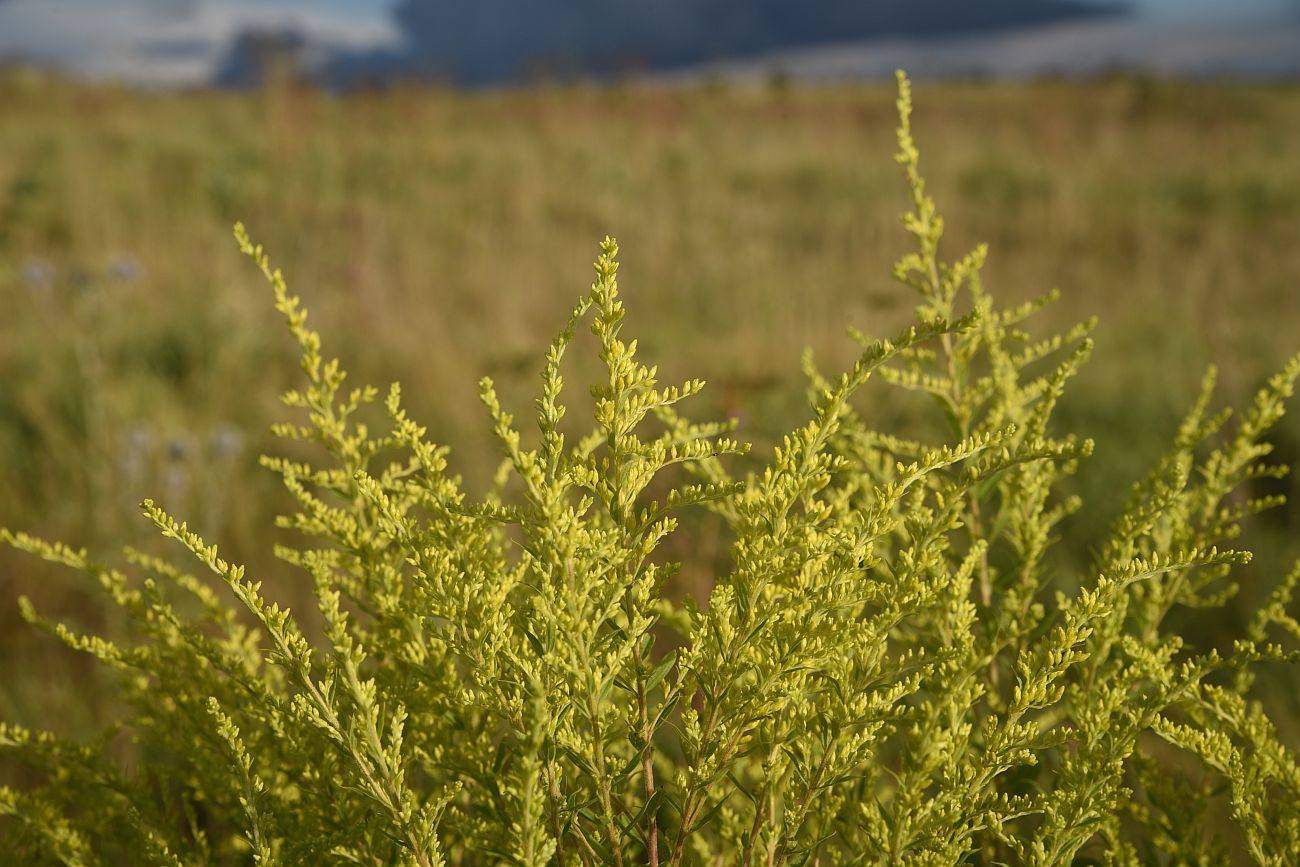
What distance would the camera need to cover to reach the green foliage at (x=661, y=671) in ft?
2.53

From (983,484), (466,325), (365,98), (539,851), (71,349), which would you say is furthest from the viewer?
(365,98)

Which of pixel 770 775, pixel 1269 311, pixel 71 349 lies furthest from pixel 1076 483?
pixel 71 349

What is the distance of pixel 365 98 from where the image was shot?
15.6 metres

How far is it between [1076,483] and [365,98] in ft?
46.7

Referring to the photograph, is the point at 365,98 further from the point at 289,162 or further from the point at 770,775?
the point at 770,775

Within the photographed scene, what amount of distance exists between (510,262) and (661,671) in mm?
7580

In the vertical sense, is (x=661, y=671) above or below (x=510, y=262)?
below

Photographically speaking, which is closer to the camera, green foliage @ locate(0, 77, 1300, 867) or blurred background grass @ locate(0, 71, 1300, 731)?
green foliage @ locate(0, 77, 1300, 867)

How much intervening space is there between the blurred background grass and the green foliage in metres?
1.63

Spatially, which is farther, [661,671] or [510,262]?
[510,262]

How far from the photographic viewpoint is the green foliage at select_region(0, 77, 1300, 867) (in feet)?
2.53

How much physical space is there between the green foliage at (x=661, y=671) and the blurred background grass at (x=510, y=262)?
1.63 meters

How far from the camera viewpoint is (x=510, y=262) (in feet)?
26.6

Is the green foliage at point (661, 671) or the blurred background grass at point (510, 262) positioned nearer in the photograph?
the green foliage at point (661, 671)
